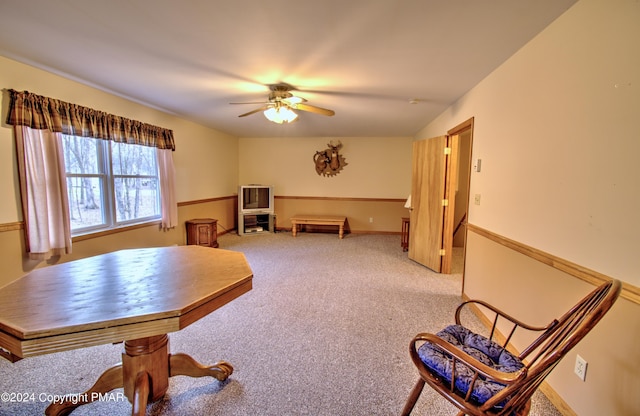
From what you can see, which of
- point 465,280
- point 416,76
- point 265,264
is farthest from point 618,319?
point 265,264

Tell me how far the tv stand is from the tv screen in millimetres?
186

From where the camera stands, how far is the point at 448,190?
3.63 metres

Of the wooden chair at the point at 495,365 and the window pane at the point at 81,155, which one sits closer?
the wooden chair at the point at 495,365

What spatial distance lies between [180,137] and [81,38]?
8.56 feet

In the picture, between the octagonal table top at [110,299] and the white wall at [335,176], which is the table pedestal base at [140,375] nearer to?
the octagonal table top at [110,299]

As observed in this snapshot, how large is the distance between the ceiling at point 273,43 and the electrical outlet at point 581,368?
194cm

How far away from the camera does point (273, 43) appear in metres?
1.98

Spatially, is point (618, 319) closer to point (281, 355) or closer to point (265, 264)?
point (281, 355)

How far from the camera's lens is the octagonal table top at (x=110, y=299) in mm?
949

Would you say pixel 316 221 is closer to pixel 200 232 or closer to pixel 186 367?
pixel 200 232

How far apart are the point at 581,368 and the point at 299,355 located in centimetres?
163

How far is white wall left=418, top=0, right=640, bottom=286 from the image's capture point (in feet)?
3.89

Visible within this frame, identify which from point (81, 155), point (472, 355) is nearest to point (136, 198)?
point (81, 155)

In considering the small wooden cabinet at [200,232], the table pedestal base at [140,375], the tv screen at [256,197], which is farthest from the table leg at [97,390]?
the tv screen at [256,197]
